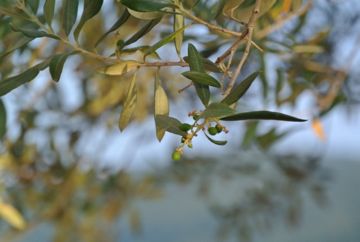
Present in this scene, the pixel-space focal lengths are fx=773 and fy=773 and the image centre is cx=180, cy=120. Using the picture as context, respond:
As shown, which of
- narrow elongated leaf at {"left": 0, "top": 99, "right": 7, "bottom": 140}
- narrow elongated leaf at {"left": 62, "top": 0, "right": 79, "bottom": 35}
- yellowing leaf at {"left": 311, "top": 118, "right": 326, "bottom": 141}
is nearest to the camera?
narrow elongated leaf at {"left": 62, "top": 0, "right": 79, "bottom": 35}

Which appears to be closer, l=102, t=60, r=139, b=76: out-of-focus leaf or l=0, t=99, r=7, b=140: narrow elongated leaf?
l=102, t=60, r=139, b=76: out-of-focus leaf

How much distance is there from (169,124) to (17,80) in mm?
130

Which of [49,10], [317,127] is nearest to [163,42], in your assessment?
[49,10]

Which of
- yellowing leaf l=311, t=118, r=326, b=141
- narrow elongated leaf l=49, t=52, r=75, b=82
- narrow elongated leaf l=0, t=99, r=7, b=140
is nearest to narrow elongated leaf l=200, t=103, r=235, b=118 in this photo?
narrow elongated leaf l=49, t=52, r=75, b=82

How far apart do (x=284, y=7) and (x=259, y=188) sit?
4.36 ft

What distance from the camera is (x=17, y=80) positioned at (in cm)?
62

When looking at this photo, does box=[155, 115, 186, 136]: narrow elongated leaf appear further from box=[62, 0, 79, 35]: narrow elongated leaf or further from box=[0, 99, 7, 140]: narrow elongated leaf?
box=[0, 99, 7, 140]: narrow elongated leaf

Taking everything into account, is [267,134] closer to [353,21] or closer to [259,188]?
[353,21]

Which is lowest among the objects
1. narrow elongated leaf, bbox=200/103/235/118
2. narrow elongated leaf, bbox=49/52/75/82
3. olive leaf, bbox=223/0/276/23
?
narrow elongated leaf, bbox=200/103/235/118

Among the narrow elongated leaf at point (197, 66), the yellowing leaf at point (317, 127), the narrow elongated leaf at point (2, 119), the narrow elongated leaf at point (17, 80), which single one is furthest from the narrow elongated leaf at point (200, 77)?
the yellowing leaf at point (317, 127)

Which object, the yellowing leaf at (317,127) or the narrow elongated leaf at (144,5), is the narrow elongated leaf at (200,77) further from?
the yellowing leaf at (317,127)

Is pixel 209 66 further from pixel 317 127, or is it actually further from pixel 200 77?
pixel 317 127

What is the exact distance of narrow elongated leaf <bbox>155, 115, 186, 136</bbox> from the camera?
0.58m

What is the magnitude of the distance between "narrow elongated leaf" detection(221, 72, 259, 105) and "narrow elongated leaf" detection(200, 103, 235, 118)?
3 cm
